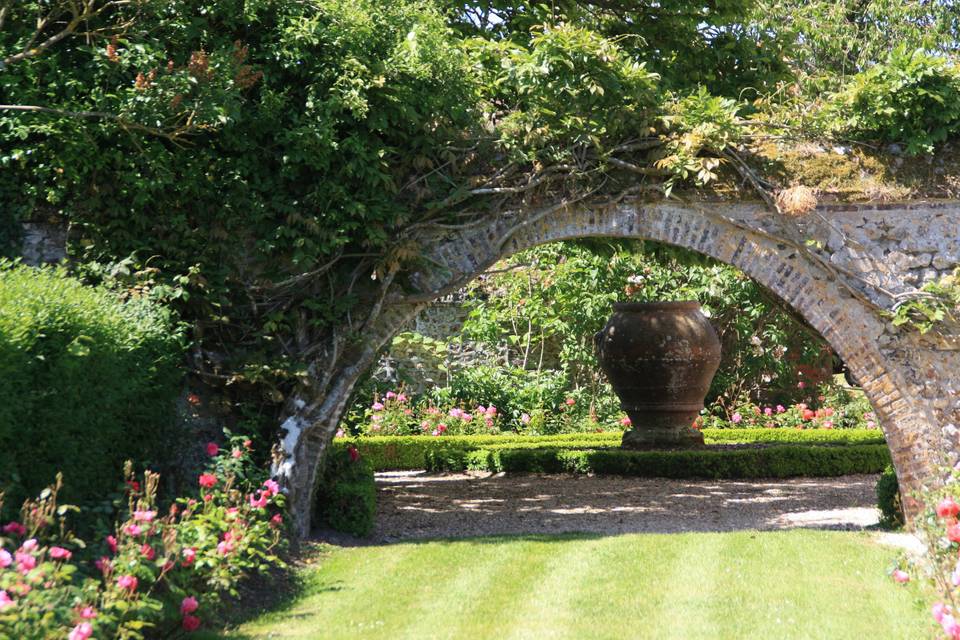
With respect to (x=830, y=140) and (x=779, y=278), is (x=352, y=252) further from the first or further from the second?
(x=830, y=140)

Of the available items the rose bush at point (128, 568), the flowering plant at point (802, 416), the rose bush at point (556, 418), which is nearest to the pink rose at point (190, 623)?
the rose bush at point (128, 568)

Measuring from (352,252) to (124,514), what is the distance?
263cm

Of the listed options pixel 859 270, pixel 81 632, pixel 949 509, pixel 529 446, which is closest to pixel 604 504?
pixel 529 446

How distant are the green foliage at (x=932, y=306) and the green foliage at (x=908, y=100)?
0.89 meters

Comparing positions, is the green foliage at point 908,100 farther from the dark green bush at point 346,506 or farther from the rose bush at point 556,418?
the rose bush at point 556,418

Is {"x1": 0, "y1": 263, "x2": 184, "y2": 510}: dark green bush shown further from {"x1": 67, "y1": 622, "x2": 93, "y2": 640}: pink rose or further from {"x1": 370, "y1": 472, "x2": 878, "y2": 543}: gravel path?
{"x1": 370, "y1": 472, "x2": 878, "y2": 543}: gravel path

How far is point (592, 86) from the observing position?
707 cm

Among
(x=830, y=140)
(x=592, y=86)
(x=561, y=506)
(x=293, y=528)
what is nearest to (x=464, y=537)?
(x=293, y=528)

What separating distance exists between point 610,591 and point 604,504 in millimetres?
3652

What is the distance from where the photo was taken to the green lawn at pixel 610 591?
16.3 ft

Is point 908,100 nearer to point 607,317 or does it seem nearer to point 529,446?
point 529,446

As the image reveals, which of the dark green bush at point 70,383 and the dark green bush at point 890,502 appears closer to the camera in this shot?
the dark green bush at point 70,383

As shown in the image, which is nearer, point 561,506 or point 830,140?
point 830,140

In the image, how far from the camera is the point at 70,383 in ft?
16.7
